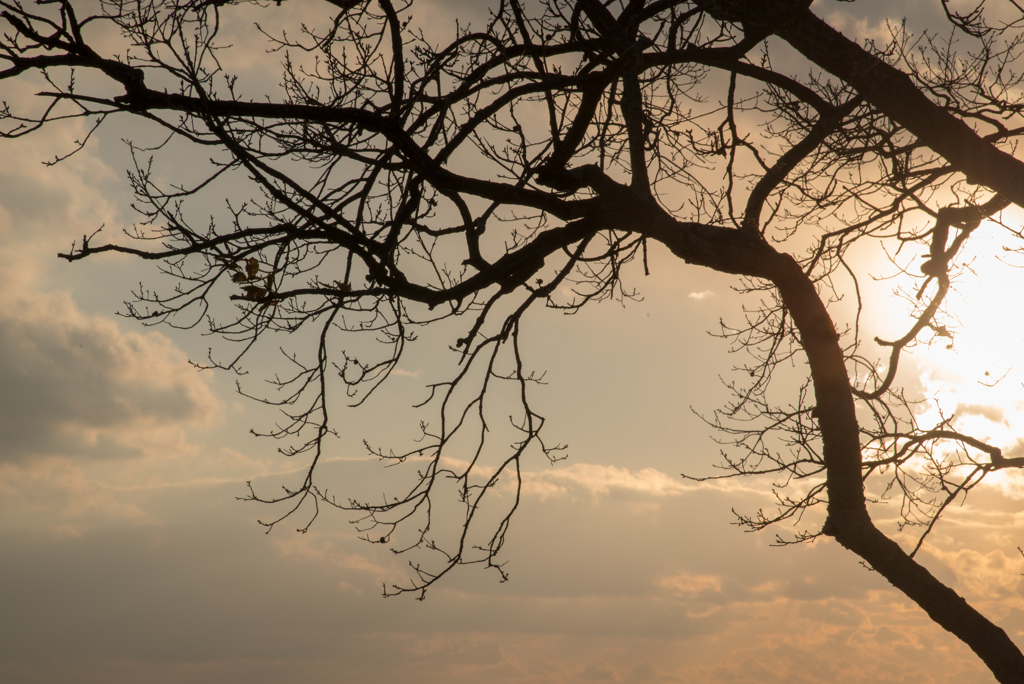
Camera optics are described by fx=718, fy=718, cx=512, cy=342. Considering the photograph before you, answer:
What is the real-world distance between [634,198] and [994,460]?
14.3ft

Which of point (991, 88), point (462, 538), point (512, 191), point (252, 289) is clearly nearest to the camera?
point (252, 289)

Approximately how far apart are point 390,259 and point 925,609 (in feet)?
16.9

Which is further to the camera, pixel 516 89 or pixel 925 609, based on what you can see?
pixel 925 609

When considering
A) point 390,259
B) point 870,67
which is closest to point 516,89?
point 390,259

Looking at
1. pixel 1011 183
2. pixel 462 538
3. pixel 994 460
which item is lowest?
pixel 462 538

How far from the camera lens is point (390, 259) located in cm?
527

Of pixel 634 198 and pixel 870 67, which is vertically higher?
pixel 870 67

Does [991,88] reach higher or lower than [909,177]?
higher

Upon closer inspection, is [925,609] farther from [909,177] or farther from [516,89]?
[516,89]

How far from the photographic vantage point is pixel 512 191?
5.61 metres

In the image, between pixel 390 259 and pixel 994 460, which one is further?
pixel 994 460

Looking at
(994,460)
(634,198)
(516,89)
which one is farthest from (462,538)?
(994,460)

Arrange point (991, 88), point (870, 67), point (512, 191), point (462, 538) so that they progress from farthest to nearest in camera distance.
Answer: point (991, 88), point (870, 67), point (462, 538), point (512, 191)

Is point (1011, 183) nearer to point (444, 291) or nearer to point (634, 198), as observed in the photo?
point (634, 198)
